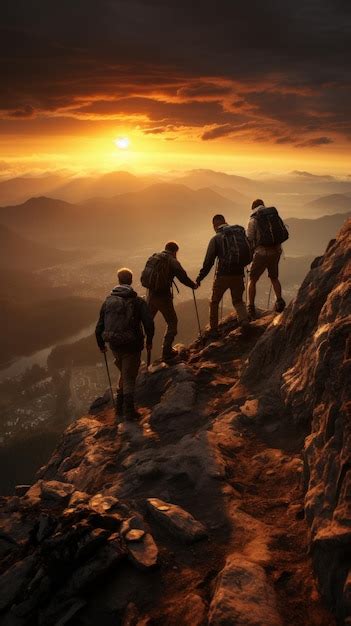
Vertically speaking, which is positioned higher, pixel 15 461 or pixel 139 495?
pixel 139 495

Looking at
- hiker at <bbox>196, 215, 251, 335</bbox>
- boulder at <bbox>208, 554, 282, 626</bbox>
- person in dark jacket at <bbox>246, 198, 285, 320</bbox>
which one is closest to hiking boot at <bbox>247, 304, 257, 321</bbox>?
person in dark jacket at <bbox>246, 198, 285, 320</bbox>

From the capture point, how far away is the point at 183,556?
24.8 ft

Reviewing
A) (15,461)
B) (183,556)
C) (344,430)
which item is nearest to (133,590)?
(183,556)

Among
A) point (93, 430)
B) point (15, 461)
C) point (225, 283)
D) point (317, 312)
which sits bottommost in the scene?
point (15, 461)

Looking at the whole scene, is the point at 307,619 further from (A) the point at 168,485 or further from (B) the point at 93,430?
(B) the point at 93,430

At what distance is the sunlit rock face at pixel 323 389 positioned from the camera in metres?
5.92

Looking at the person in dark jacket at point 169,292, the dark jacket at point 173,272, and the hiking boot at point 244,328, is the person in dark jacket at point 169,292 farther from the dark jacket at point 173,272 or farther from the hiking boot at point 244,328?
the hiking boot at point 244,328

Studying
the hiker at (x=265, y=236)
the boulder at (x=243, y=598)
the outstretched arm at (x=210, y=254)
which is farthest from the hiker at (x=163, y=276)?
the boulder at (x=243, y=598)

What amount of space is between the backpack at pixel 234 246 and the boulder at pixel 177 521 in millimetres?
9514

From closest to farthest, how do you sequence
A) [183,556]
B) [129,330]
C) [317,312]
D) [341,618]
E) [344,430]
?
[341,618] → [344,430] → [183,556] → [317,312] → [129,330]

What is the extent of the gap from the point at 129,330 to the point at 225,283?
4.95m

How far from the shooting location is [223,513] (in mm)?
8594

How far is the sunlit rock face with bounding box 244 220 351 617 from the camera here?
5918 mm

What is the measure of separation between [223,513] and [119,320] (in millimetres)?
6998
